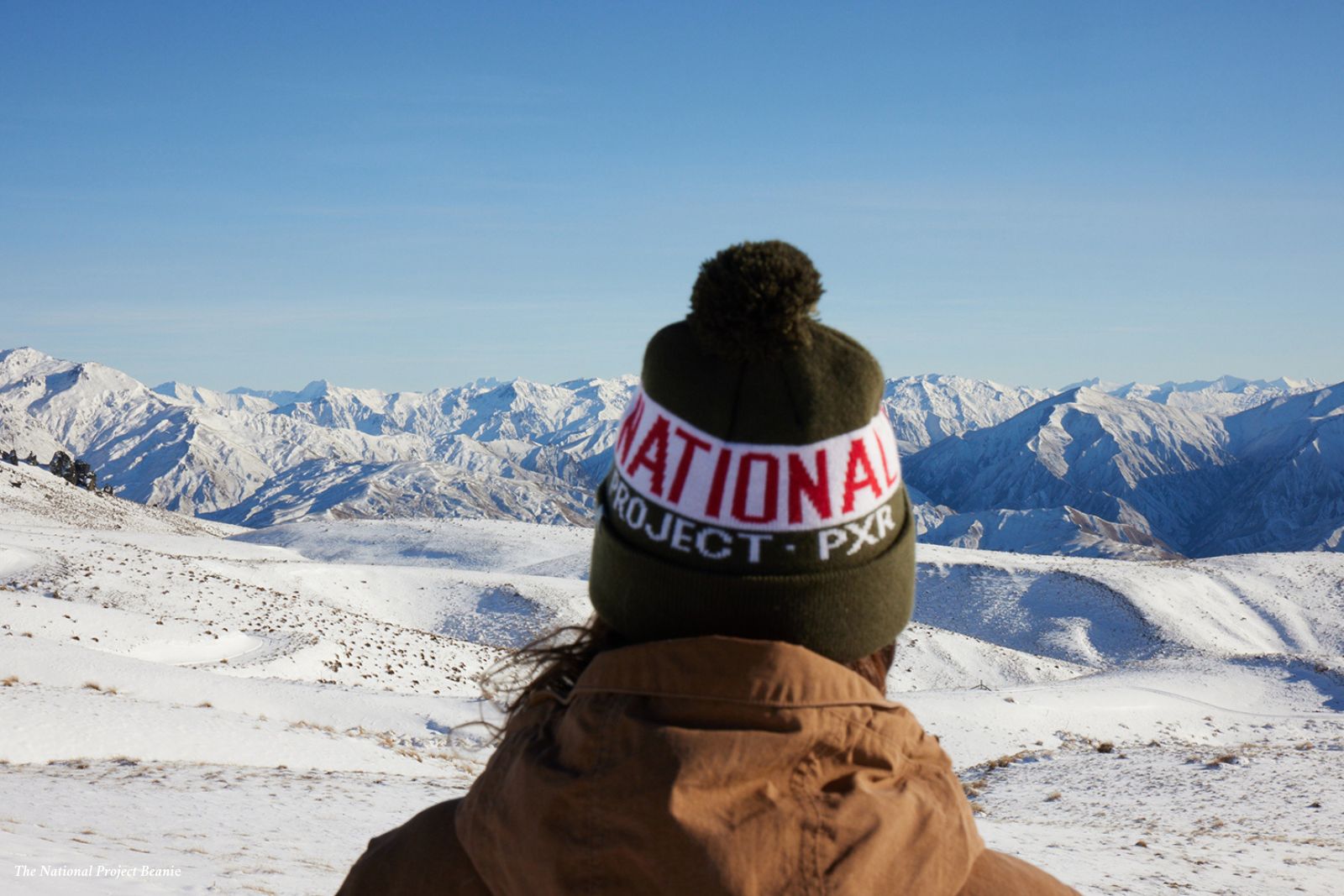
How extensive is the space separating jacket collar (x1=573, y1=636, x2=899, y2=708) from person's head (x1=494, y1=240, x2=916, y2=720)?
5.8 inches

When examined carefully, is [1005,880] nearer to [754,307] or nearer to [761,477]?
[761,477]

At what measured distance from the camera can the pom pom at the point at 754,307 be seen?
1690mm

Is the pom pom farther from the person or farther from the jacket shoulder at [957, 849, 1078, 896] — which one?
the jacket shoulder at [957, 849, 1078, 896]

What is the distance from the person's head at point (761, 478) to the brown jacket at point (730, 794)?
162 millimetres

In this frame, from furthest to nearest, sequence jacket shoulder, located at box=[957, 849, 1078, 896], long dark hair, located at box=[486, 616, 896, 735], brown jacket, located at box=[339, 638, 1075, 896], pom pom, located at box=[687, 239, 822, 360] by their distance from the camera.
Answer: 1. long dark hair, located at box=[486, 616, 896, 735]
2. pom pom, located at box=[687, 239, 822, 360]
3. jacket shoulder, located at box=[957, 849, 1078, 896]
4. brown jacket, located at box=[339, 638, 1075, 896]

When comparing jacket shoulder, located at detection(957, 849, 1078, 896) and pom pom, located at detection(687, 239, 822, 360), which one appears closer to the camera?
jacket shoulder, located at detection(957, 849, 1078, 896)

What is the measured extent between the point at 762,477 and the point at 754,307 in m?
0.33

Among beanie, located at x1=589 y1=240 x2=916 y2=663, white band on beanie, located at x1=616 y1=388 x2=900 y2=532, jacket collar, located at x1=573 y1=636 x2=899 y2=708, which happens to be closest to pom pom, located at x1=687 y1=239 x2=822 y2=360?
beanie, located at x1=589 y1=240 x2=916 y2=663

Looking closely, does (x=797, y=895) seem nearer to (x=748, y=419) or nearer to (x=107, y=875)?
(x=748, y=419)

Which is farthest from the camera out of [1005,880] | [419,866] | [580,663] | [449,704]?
[449,704]

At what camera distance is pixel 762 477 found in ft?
5.57

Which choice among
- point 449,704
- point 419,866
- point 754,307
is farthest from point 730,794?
point 449,704

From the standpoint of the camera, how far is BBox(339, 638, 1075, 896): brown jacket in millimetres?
1416

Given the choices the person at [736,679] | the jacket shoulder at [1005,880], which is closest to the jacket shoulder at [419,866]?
the person at [736,679]
